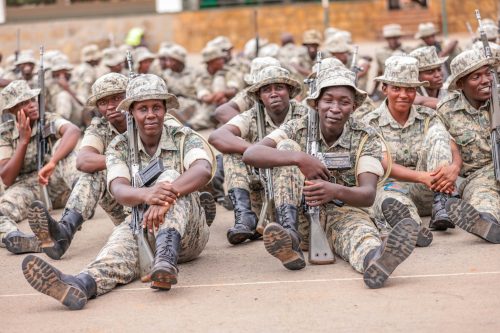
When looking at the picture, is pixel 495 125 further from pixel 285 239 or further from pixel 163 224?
pixel 163 224

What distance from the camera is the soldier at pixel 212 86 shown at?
1555 cm

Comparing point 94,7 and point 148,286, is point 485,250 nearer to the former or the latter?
point 148,286

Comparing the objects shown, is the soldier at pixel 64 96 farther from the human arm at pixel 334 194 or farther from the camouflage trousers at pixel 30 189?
the human arm at pixel 334 194

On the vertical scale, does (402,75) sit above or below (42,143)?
above

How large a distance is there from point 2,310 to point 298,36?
1683 centimetres

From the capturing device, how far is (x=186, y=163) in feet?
23.4

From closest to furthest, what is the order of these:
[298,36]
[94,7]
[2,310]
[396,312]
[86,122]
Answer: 1. [396,312]
2. [2,310]
3. [86,122]
4. [298,36]
5. [94,7]

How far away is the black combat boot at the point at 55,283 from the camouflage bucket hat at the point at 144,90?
135cm

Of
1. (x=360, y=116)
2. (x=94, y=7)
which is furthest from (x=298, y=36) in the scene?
(x=360, y=116)

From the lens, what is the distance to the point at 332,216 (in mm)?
7289

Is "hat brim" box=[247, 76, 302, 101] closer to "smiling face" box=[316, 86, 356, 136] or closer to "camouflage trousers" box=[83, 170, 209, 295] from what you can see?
"smiling face" box=[316, 86, 356, 136]

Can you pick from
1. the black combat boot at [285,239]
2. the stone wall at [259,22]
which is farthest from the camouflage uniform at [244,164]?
the stone wall at [259,22]

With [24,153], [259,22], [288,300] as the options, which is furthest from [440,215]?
[259,22]

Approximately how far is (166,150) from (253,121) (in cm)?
162
